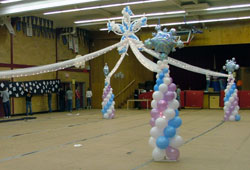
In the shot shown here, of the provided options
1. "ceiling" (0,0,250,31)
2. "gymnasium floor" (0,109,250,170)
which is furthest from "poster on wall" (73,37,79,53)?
"gymnasium floor" (0,109,250,170)

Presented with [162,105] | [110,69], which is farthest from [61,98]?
[162,105]

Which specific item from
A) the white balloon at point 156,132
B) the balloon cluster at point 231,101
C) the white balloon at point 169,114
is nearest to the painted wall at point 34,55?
the balloon cluster at point 231,101

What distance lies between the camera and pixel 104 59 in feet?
81.3

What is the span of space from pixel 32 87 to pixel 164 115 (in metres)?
14.4

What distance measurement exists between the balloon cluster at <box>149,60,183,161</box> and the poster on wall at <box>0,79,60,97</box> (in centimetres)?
1263

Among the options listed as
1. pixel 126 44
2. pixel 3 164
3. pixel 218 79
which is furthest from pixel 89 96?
pixel 3 164

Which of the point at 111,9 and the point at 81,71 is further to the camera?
the point at 81,71

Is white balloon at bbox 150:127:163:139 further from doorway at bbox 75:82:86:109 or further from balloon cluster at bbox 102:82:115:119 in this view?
doorway at bbox 75:82:86:109

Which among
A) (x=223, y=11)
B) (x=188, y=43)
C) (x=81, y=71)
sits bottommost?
(x=81, y=71)

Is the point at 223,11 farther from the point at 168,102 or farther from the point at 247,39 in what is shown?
the point at 168,102

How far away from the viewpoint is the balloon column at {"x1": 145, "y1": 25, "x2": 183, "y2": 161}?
20.0 feet

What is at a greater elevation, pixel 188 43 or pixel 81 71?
pixel 188 43

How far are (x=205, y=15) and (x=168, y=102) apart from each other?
15650 millimetres

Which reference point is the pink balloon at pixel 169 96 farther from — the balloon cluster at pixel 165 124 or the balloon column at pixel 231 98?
the balloon column at pixel 231 98
